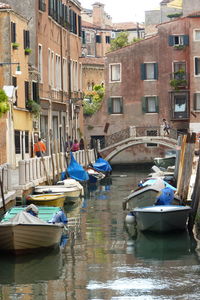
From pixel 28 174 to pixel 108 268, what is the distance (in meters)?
11.1

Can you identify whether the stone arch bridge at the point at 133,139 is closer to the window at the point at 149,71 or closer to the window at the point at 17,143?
the window at the point at 149,71

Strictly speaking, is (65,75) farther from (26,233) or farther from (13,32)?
(26,233)

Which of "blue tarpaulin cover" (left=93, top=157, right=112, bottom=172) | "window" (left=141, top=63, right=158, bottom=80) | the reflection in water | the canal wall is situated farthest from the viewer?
"window" (left=141, top=63, right=158, bottom=80)

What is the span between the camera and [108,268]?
1705cm

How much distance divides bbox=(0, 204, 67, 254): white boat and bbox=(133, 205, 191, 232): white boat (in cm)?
297

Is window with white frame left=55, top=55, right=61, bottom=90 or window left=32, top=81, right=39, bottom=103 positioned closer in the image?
window left=32, top=81, right=39, bottom=103

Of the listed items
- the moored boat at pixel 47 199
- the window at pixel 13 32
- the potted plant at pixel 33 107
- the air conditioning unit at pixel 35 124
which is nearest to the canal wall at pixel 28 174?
the moored boat at pixel 47 199

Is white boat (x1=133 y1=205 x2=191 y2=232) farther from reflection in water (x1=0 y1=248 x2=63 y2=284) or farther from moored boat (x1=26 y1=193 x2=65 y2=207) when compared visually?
moored boat (x1=26 y1=193 x2=65 y2=207)

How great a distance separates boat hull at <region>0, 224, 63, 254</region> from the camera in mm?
17766

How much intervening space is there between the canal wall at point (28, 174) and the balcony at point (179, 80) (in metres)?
18.1

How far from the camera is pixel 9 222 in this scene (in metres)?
17.8

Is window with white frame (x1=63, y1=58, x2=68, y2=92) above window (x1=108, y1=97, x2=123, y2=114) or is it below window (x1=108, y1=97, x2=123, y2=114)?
above

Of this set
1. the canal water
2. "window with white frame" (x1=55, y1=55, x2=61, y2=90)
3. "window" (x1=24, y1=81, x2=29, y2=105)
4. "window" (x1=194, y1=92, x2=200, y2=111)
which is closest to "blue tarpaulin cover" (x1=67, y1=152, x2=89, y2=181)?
"window" (x1=24, y1=81, x2=29, y2=105)

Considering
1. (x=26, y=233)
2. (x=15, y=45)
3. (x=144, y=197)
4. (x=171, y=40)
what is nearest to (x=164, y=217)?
(x=144, y=197)
